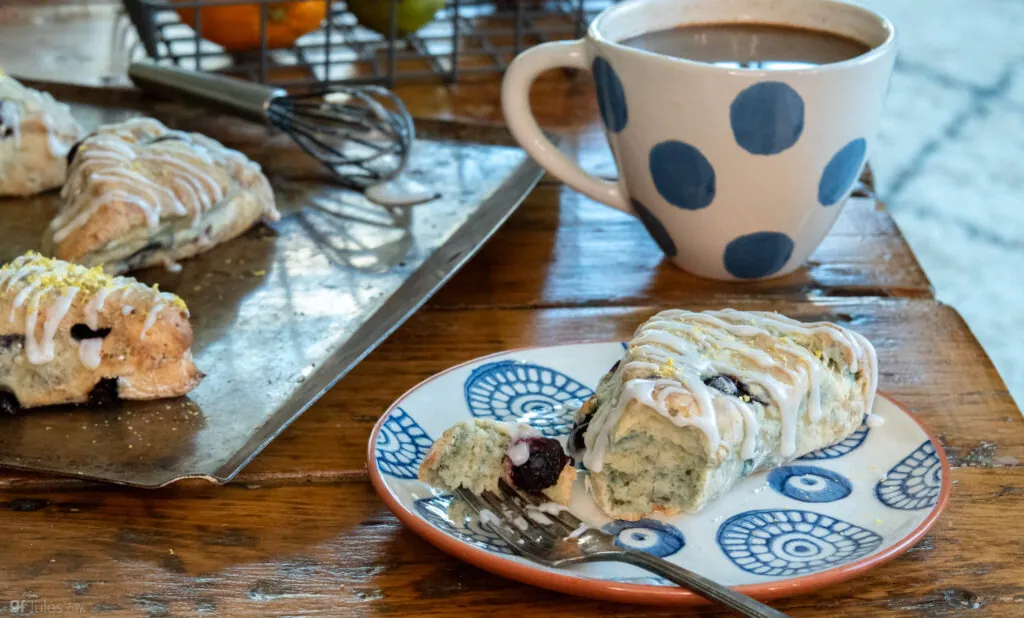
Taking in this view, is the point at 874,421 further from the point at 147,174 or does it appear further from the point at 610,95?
the point at 147,174

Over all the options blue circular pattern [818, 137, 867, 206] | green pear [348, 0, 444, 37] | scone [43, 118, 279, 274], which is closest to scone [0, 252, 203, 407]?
scone [43, 118, 279, 274]

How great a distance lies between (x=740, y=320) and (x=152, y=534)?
367 millimetres

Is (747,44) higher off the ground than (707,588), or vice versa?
(747,44)

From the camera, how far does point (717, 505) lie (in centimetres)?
61

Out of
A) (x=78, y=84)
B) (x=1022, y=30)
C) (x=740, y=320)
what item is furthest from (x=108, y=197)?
(x=1022, y=30)

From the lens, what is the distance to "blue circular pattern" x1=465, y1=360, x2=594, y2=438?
2.23ft

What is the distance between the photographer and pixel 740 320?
0.68m

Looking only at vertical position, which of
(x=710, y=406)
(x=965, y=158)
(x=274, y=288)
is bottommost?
(x=965, y=158)

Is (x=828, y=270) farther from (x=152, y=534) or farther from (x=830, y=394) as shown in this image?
(x=152, y=534)

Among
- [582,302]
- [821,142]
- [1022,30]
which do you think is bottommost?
[1022,30]

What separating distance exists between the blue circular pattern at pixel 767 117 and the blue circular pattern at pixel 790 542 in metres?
0.31

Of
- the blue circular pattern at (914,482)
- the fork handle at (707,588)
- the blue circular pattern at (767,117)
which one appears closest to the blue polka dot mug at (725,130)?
Result: the blue circular pattern at (767,117)

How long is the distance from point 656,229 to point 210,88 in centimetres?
51

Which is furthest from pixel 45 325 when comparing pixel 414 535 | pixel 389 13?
pixel 389 13
